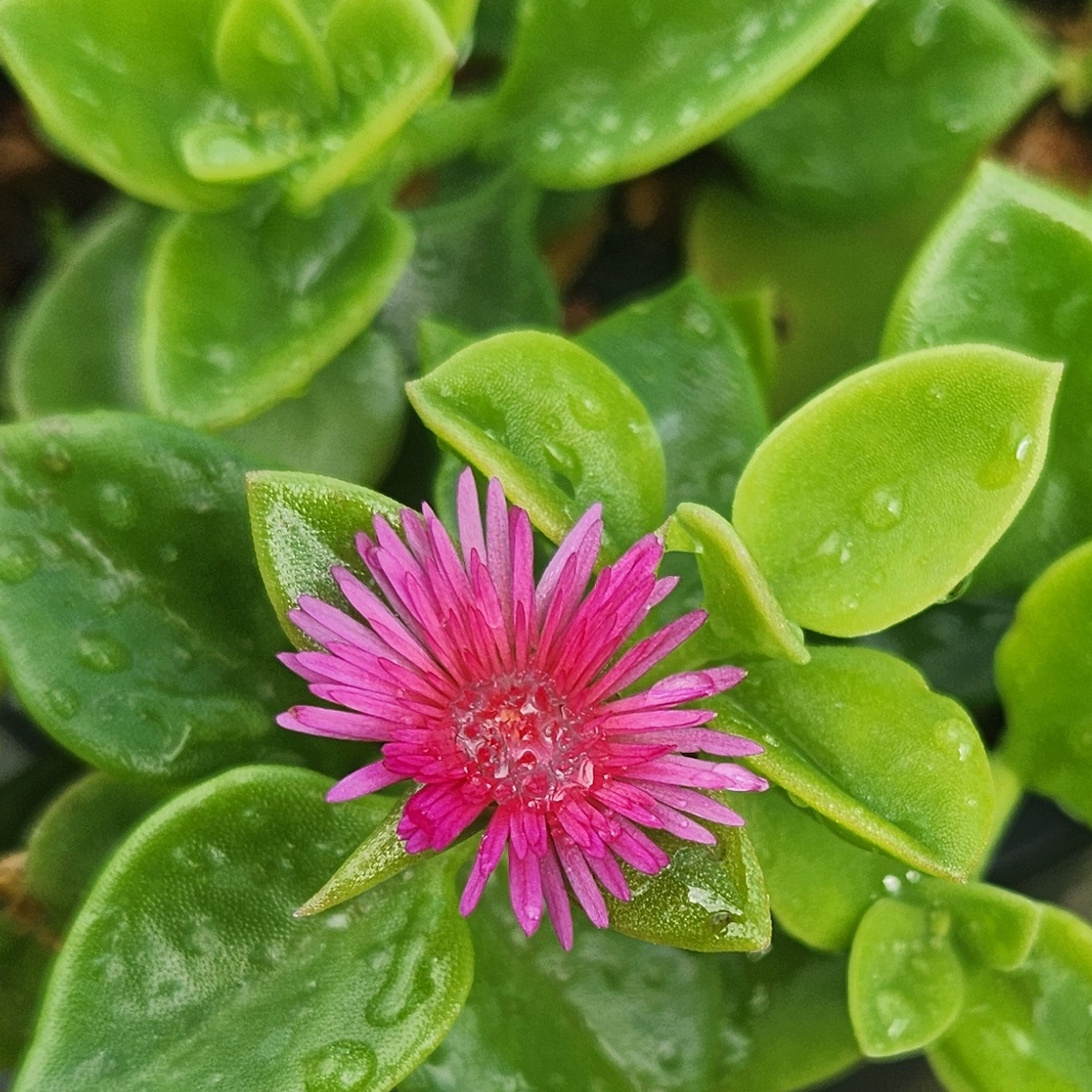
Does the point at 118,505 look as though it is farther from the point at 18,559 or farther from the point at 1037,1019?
the point at 1037,1019

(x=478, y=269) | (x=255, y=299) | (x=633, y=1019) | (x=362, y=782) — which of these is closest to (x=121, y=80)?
(x=255, y=299)

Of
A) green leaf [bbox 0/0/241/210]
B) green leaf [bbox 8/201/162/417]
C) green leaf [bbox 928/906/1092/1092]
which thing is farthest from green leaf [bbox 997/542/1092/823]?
green leaf [bbox 8/201/162/417]

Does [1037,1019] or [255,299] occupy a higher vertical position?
[255,299]

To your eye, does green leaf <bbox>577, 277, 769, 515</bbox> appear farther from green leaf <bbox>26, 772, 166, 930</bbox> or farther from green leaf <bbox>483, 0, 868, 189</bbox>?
green leaf <bbox>26, 772, 166, 930</bbox>

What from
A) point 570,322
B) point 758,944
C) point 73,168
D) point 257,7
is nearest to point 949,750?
point 758,944

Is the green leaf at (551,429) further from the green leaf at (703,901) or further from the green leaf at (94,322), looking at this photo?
the green leaf at (94,322)

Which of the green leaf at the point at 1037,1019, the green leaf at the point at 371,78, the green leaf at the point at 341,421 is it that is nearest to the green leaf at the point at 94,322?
the green leaf at the point at 341,421
